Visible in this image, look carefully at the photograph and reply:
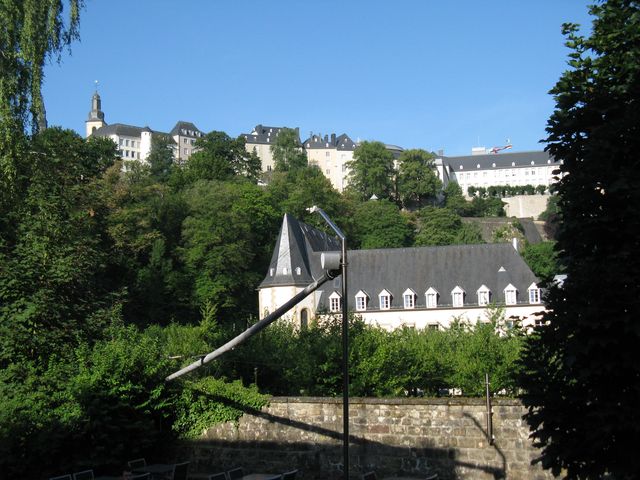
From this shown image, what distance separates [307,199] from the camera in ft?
273

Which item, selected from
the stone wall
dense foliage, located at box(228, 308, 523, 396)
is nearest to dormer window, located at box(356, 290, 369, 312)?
dense foliage, located at box(228, 308, 523, 396)

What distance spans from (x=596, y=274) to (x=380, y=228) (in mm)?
79629

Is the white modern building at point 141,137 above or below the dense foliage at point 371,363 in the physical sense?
above

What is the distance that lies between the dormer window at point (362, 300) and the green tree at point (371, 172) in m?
54.7

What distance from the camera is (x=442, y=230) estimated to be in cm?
9394

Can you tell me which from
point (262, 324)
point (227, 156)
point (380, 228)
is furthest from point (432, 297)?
point (227, 156)

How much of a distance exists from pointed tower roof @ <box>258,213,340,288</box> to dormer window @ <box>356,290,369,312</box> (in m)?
3.25

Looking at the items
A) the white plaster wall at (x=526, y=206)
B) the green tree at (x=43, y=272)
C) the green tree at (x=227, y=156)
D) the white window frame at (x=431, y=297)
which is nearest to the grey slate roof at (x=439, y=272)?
the white window frame at (x=431, y=297)

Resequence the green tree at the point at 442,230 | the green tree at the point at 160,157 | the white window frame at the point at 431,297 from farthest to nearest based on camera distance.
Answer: the green tree at the point at 160,157
the green tree at the point at 442,230
the white window frame at the point at 431,297

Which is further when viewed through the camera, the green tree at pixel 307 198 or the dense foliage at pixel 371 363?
the green tree at pixel 307 198

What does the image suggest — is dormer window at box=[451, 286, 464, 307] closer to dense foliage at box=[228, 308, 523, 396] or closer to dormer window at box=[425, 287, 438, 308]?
dormer window at box=[425, 287, 438, 308]

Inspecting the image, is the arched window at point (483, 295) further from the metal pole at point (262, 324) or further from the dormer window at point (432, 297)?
the metal pole at point (262, 324)

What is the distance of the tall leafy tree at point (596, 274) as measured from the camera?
414 inches

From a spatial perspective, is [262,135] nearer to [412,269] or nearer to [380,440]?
[412,269]
